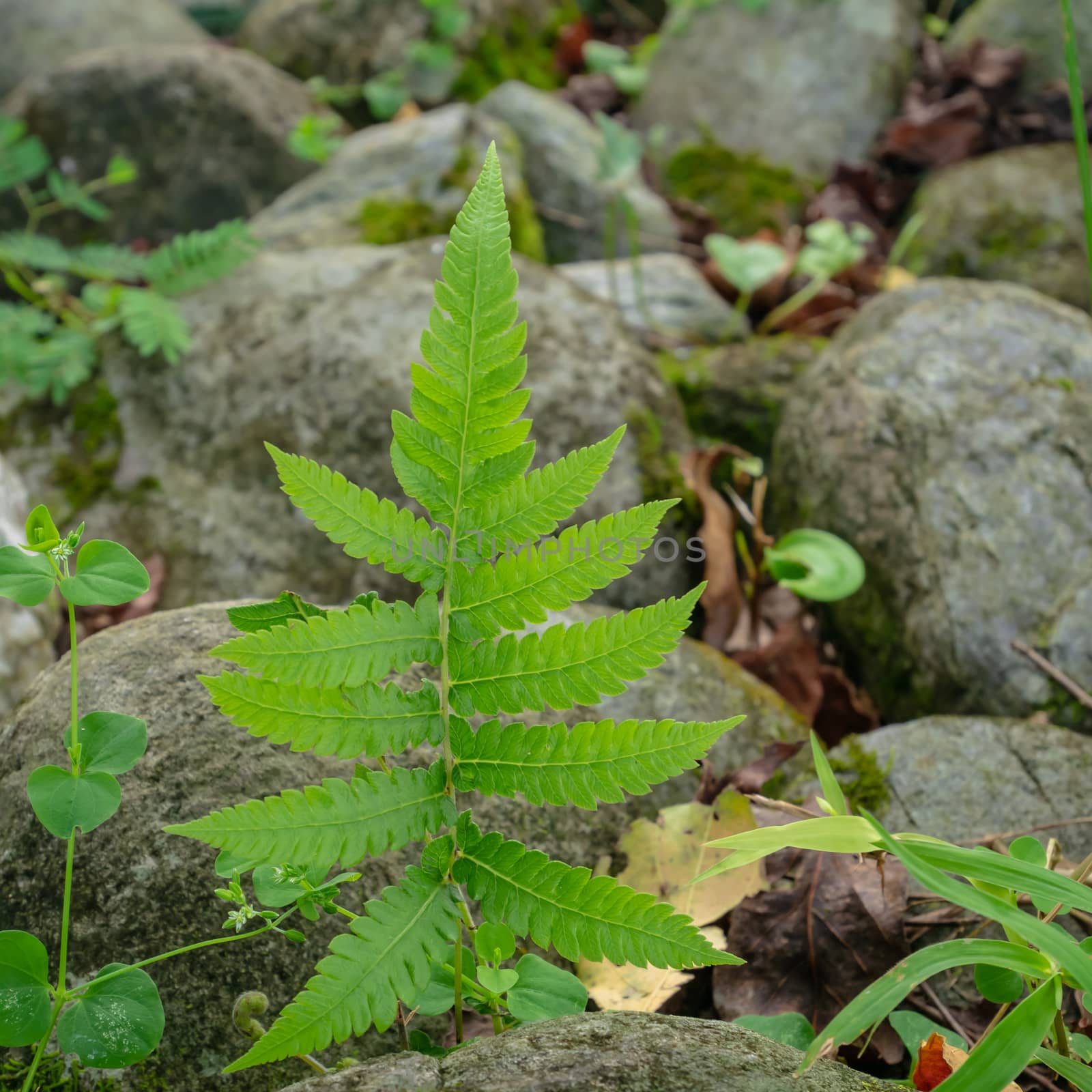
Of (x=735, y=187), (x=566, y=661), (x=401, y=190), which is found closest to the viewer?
(x=566, y=661)

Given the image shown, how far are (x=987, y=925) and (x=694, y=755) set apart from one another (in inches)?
35.4

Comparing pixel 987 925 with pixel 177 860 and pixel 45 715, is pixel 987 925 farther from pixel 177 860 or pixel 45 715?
pixel 45 715

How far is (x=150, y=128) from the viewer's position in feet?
15.5

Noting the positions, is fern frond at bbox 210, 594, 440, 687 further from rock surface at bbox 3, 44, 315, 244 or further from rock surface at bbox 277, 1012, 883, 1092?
rock surface at bbox 3, 44, 315, 244

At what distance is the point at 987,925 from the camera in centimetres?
164

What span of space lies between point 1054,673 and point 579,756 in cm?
155

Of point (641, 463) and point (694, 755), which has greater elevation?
point (694, 755)

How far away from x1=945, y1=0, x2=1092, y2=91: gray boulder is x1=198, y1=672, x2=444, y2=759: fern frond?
17.7 feet

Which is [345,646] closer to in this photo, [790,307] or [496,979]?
[496,979]

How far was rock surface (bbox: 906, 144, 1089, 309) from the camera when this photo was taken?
13.6 feet

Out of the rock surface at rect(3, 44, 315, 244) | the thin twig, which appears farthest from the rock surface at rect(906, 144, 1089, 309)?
the rock surface at rect(3, 44, 315, 244)

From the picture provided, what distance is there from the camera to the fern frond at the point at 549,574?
1.11 m

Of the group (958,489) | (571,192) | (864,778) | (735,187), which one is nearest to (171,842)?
(864,778)

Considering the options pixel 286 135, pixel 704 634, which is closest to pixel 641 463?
pixel 704 634
